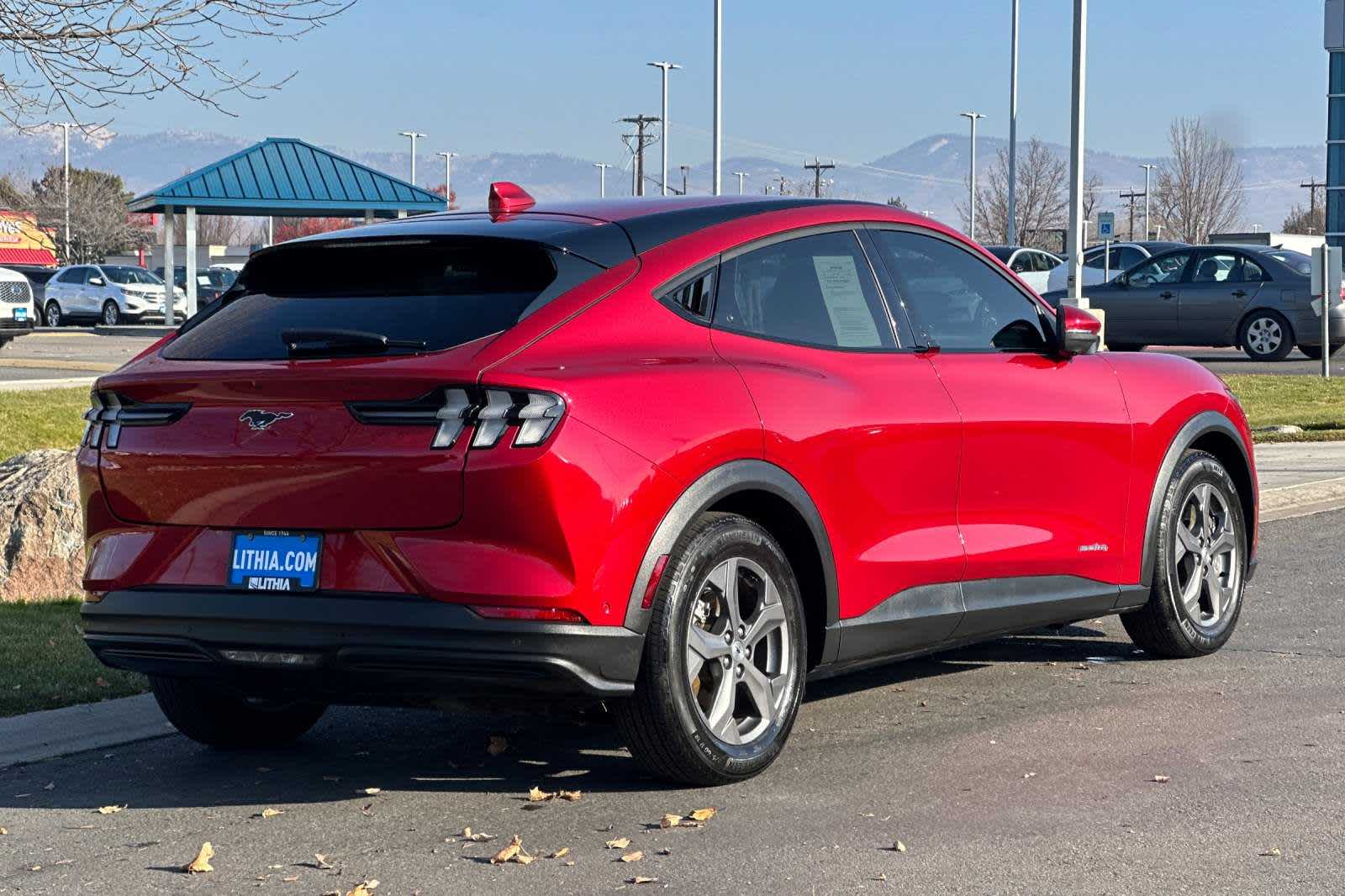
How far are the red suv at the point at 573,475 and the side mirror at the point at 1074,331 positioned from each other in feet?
1.25

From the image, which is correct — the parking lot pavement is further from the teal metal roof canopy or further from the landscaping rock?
the teal metal roof canopy

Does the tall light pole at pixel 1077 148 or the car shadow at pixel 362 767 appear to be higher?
the tall light pole at pixel 1077 148

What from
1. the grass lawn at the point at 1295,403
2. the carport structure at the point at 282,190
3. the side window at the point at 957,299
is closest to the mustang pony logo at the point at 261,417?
the side window at the point at 957,299

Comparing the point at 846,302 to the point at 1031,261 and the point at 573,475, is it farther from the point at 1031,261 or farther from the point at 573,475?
the point at 1031,261

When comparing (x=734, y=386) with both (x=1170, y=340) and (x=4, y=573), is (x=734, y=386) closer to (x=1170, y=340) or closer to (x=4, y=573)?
(x=4, y=573)

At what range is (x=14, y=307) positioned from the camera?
3347 centimetres

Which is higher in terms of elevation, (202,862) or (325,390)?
(325,390)

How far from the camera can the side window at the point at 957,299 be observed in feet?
21.2

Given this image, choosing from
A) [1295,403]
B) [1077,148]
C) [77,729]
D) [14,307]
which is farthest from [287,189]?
[77,729]

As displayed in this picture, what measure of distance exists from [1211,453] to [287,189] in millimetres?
41204

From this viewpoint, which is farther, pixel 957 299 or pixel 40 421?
pixel 40 421

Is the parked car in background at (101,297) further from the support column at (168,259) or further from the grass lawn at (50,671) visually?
the grass lawn at (50,671)

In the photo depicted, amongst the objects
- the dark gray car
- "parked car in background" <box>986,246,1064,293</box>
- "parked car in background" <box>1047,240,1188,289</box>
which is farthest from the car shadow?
"parked car in background" <box>986,246,1064,293</box>

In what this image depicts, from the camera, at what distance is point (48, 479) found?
9.30m
